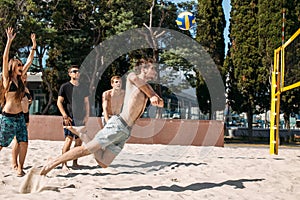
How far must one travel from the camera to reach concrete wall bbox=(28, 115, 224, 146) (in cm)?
1125

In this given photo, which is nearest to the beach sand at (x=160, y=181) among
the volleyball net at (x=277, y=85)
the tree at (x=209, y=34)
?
the volleyball net at (x=277, y=85)

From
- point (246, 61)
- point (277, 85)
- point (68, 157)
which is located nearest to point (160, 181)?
point (68, 157)

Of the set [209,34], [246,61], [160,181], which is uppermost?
[209,34]

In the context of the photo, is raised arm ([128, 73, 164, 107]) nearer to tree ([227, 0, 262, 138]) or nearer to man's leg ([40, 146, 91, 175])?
man's leg ([40, 146, 91, 175])

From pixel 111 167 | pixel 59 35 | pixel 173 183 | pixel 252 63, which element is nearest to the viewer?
pixel 173 183

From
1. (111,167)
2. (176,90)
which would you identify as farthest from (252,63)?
(111,167)

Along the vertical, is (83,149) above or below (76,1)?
below

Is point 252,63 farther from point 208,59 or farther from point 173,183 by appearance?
point 173,183

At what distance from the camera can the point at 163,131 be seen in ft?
37.1

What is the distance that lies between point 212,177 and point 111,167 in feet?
5.42

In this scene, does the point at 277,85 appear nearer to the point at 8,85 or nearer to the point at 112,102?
the point at 112,102

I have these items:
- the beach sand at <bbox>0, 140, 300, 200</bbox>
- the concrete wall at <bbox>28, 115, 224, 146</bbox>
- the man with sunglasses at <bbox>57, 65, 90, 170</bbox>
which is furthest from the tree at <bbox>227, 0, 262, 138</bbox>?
the man with sunglasses at <bbox>57, 65, 90, 170</bbox>

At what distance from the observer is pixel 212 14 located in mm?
20234

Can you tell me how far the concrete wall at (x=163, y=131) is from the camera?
11.2 m
